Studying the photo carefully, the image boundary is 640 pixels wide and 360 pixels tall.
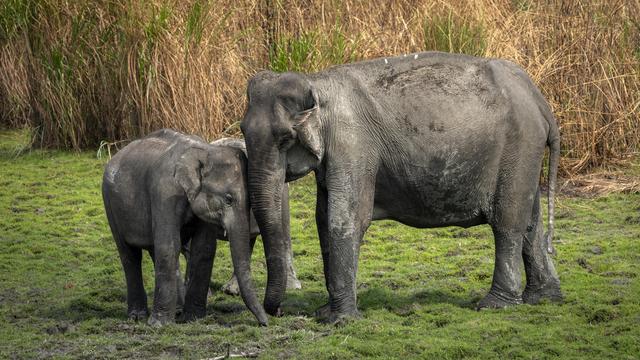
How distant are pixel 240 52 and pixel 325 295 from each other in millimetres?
5797

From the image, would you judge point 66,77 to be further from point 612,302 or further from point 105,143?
point 612,302

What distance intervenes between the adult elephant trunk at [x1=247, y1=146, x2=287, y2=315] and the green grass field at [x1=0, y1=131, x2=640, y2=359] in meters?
0.39

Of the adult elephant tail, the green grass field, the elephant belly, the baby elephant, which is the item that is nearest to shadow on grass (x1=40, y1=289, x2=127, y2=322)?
the green grass field

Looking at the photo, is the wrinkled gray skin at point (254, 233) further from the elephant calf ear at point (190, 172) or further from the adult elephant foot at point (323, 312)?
the adult elephant foot at point (323, 312)

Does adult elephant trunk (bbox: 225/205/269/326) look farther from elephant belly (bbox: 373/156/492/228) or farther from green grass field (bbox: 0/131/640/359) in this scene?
elephant belly (bbox: 373/156/492/228)

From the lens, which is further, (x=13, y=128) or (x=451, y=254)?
(x=13, y=128)

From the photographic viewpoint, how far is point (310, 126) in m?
9.68

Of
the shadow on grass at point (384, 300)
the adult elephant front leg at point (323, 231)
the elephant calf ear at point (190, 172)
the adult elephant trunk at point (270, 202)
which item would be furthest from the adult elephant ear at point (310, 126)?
the shadow on grass at point (384, 300)

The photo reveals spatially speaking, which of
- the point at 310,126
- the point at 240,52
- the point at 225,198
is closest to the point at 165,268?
the point at 225,198

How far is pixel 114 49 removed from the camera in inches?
616

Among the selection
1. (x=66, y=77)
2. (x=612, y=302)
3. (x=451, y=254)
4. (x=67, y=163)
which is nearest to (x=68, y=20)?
(x=66, y=77)

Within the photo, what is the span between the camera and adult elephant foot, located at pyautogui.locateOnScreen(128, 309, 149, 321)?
1020cm

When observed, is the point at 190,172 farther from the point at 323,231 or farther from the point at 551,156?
the point at 551,156

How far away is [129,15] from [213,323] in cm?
623
